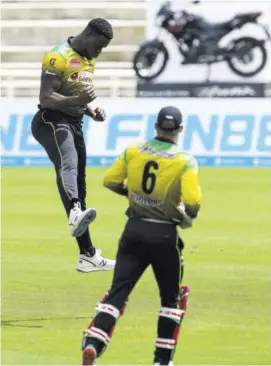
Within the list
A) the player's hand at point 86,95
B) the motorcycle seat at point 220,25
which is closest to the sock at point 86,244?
the player's hand at point 86,95

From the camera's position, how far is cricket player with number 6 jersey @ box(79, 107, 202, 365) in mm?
8734

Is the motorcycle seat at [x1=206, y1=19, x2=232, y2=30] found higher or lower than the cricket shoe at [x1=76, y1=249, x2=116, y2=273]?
higher

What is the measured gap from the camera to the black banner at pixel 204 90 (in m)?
33.6

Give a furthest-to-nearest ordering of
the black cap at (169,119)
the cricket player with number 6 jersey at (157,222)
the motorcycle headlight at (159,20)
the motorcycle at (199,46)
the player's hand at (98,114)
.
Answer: the motorcycle headlight at (159,20) < the motorcycle at (199,46) < the player's hand at (98,114) < the black cap at (169,119) < the cricket player with number 6 jersey at (157,222)

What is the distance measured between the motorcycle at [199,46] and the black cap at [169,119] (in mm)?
24958

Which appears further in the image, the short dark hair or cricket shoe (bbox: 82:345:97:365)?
the short dark hair

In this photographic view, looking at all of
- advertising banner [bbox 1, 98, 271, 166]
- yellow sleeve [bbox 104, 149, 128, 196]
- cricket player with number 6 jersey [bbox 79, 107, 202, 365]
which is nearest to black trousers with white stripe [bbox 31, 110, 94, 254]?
yellow sleeve [bbox 104, 149, 128, 196]

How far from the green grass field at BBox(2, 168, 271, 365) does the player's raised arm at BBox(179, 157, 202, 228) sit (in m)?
1.69

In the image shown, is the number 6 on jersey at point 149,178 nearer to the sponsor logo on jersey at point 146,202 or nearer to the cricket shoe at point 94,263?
the sponsor logo on jersey at point 146,202

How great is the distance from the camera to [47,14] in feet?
124

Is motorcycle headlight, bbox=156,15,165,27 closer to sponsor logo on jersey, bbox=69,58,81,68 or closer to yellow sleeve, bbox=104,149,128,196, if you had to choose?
sponsor logo on jersey, bbox=69,58,81,68

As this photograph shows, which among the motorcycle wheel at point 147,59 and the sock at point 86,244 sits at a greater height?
the sock at point 86,244

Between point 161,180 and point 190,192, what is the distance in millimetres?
286

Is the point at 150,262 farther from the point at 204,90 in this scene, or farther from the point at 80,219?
the point at 204,90
